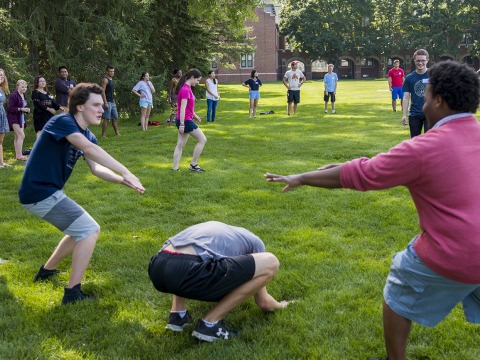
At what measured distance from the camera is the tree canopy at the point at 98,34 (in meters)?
16.7

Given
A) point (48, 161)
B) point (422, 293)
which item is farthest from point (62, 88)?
point (422, 293)

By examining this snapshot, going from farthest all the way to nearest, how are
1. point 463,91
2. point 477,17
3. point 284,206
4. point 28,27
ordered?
point 477,17 → point 28,27 → point 284,206 → point 463,91

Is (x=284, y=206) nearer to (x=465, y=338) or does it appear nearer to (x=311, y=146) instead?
(x=465, y=338)

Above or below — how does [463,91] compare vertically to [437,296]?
above

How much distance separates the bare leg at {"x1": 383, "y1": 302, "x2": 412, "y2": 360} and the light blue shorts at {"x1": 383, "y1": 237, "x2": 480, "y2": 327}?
0.20 ft

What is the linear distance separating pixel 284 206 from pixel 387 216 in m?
1.54

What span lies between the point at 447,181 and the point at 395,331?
102 cm

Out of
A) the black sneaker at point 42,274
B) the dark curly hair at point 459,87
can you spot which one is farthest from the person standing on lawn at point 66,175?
the dark curly hair at point 459,87

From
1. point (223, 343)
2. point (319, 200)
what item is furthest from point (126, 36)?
point (223, 343)

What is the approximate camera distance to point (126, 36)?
1886cm

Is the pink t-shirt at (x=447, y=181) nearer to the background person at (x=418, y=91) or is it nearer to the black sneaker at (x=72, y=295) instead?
the black sneaker at (x=72, y=295)

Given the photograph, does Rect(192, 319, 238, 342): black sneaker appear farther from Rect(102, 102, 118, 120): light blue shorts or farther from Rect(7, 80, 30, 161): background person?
Rect(102, 102, 118, 120): light blue shorts

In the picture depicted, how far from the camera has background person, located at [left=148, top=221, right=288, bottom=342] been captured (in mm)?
3568

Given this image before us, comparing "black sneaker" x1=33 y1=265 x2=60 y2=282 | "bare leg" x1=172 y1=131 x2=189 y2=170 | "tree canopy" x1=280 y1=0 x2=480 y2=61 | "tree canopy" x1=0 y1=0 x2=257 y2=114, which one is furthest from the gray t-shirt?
"tree canopy" x1=280 y1=0 x2=480 y2=61
